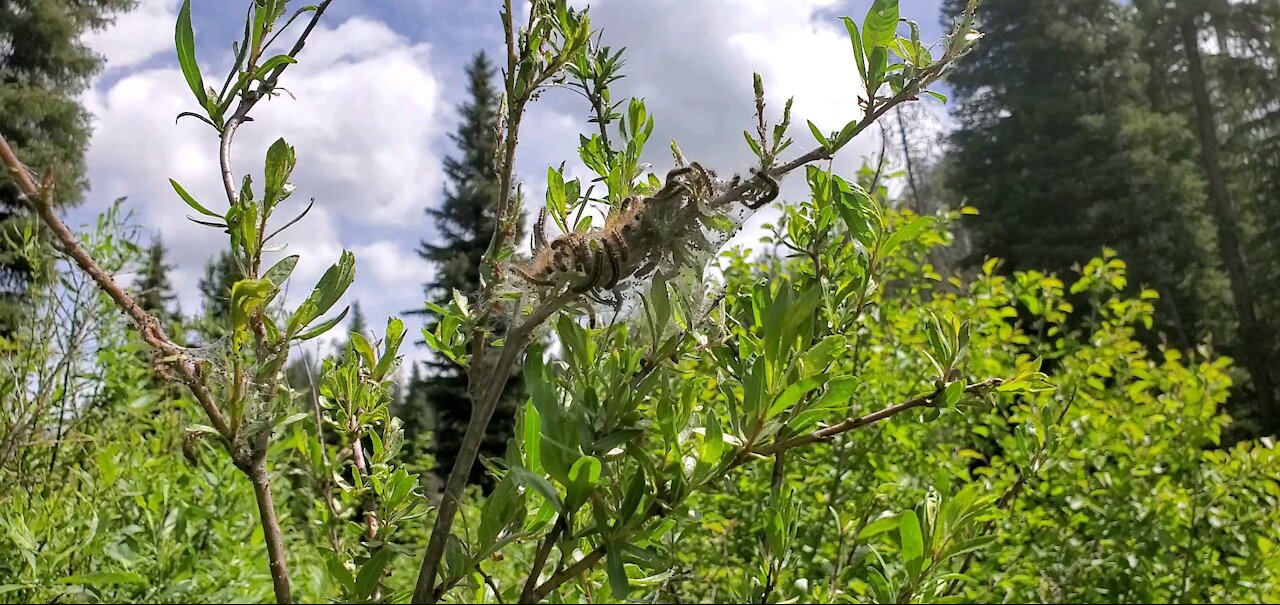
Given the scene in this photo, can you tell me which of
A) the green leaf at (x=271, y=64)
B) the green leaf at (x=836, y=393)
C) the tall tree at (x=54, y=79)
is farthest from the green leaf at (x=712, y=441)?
the tall tree at (x=54, y=79)

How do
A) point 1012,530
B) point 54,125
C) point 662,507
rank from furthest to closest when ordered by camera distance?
point 54,125 < point 1012,530 < point 662,507

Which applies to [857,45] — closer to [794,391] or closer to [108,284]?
[794,391]

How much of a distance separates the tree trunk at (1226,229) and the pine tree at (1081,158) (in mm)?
588

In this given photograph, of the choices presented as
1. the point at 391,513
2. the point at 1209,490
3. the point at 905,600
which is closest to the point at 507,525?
the point at 391,513

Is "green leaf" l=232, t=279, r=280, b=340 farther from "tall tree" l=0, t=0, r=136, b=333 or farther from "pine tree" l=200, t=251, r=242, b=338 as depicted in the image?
"tall tree" l=0, t=0, r=136, b=333

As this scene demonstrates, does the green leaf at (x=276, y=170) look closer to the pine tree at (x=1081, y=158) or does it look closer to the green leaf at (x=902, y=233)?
the green leaf at (x=902, y=233)

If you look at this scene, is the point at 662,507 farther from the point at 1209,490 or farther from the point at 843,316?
the point at 1209,490

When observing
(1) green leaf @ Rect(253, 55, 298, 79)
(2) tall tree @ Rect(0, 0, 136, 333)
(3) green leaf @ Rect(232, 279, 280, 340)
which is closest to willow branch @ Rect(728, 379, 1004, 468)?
(3) green leaf @ Rect(232, 279, 280, 340)

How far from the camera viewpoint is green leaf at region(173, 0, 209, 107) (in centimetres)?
68

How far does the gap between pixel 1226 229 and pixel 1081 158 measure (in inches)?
137

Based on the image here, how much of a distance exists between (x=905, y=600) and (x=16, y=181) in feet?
3.21

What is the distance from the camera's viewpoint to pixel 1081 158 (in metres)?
19.7

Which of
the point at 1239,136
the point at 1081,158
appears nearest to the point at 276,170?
the point at 1081,158

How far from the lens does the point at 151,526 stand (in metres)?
1.82
